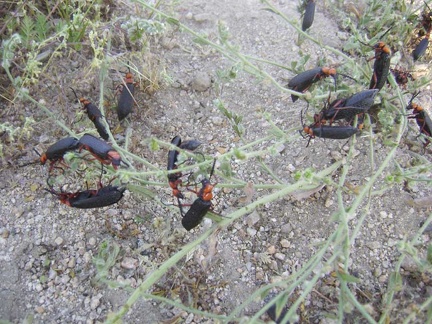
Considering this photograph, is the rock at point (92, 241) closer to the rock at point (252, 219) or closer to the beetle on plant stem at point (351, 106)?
the rock at point (252, 219)

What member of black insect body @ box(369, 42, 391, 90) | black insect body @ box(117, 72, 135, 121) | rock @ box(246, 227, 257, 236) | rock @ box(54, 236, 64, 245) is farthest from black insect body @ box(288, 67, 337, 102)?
rock @ box(54, 236, 64, 245)

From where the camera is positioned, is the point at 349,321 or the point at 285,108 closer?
the point at 349,321

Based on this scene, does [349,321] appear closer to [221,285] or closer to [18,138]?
[221,285]

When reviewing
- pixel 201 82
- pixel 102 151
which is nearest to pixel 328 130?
pixel 201 82

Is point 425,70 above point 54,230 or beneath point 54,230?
above

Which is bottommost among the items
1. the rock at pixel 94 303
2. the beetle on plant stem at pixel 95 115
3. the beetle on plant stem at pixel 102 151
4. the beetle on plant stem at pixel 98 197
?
the rock at pixel 94 303

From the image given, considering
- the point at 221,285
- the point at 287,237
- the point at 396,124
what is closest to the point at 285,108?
the point at 396,124

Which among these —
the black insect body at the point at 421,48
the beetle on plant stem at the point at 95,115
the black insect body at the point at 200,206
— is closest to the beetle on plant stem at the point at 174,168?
the black insect body at the point at 200,206

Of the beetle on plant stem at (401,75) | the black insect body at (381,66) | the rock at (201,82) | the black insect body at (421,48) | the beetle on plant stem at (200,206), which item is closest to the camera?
the beetle on plant stem at (200,206)
